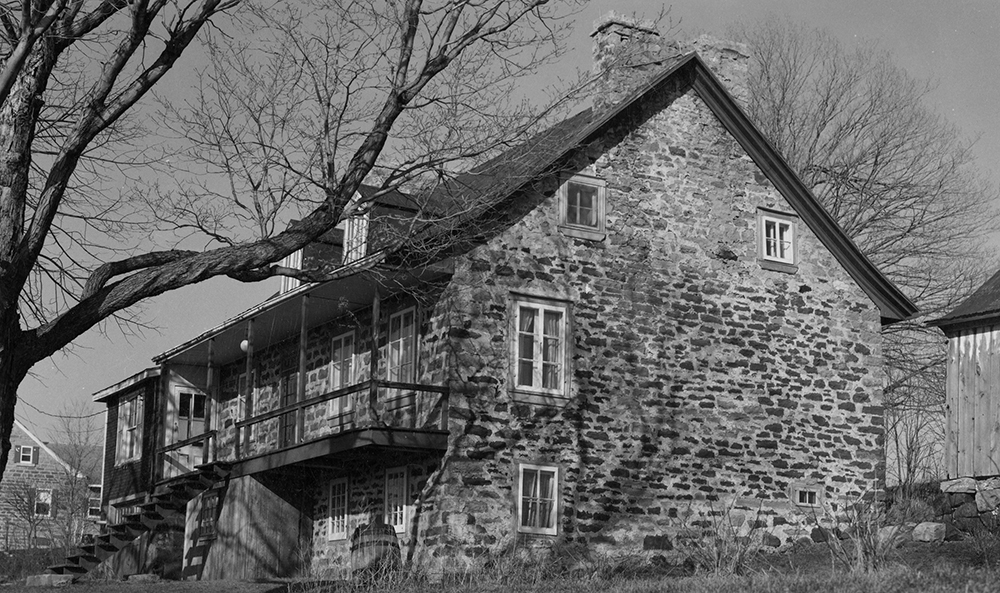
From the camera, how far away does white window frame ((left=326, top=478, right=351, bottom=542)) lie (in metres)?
21.3

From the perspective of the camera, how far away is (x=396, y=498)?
19.8m

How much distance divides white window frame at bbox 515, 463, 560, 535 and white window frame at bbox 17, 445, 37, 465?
37.1 m

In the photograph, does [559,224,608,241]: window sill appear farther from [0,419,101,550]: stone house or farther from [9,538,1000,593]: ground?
[0,419,101,550]: stone house

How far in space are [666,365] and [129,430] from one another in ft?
47.8

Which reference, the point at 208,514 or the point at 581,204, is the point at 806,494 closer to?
the point at 581,204

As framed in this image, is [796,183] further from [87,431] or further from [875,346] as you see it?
[87,431]

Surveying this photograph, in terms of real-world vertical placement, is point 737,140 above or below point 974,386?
above

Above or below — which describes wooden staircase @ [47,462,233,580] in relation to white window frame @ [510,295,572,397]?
below

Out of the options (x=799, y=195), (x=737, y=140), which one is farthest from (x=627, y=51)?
(x=799, y=195)

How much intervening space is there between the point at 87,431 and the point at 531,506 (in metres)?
41.1

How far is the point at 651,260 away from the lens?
21.1 meters

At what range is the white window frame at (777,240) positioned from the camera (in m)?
22.2

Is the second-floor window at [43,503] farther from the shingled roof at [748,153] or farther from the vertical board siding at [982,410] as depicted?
the vertical board siding at [982,410]

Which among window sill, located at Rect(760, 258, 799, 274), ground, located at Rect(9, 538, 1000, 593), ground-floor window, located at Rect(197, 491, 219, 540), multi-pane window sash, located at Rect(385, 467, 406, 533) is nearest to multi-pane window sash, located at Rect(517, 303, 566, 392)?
multi-pane window sash, located at Rect(385, 467, 406, 533)
